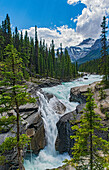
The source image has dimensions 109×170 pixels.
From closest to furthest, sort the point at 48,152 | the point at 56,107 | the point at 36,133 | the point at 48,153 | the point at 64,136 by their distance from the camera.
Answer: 1. the point at 36,133
2. the point at 48,153
3. the point at 48,152
4. the point at 64,136
5. the point at 56,107

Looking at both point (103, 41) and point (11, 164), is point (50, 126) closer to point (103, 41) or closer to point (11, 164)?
point (11, 164)

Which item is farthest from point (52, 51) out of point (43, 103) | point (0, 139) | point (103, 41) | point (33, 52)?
point (0, 139)

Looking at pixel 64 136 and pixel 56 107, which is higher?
pixel 56 107

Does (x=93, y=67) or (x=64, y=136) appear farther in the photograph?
(x=93, y=67)

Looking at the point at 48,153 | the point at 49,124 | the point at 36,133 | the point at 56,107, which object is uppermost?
the point at 56,107

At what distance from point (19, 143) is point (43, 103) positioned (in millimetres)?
13944

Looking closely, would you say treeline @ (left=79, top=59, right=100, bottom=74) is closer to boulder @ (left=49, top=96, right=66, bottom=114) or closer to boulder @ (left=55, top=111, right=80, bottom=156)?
boulder @ (left=49, top=96, right=66, bottom=114)

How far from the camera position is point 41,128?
14.8 metres

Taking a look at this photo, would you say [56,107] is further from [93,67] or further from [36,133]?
[93,67]

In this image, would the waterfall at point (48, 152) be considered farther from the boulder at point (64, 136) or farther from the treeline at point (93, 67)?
the treeline at point (93, 67)

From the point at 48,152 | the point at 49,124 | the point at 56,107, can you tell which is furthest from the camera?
the point at 56,107

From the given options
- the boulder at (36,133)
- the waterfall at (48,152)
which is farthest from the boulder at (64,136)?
→ the boulder at (36,133)

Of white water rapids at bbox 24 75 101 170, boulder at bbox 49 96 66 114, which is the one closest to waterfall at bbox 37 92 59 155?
white water rapids at bbox 24 75 101 170

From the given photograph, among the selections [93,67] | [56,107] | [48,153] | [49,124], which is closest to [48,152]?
[48,153]
